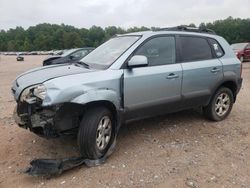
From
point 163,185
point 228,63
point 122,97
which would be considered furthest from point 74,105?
point 228,63

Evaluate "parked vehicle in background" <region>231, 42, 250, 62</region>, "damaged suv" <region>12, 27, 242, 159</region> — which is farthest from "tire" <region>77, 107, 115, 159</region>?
"parked vehicle in background" <region>231, 42, 250, 62</region>

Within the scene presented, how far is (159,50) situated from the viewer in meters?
5.28

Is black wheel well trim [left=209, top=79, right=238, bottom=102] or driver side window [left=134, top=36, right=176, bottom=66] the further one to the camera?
black wheel well trim [left=209, top=79, right=238, bottom=102]

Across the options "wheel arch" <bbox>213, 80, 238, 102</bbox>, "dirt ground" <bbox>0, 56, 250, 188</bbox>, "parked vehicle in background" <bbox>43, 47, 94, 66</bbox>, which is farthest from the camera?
"parked vehicle in background" <bbox>43, 47, 94, 66</bbox>

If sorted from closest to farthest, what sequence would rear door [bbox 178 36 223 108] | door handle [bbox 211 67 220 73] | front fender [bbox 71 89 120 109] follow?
front fender [bbox 71 89 120 109] → rear door [bbox 178 36 223 108] → door handle [bbox 211 67 220 73]

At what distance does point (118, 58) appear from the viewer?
479 cm

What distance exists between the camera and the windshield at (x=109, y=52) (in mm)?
4926

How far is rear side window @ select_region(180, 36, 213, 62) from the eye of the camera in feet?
18.5

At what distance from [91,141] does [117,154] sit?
0.68m

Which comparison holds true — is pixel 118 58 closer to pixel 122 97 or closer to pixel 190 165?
pixel 122 97

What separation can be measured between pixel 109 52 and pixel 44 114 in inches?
67.7

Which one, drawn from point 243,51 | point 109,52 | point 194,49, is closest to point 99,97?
point 109,52

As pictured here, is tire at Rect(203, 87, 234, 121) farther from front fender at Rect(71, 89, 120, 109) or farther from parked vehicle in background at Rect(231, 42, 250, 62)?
parked vehicle in background at Rect(231, 42, 250, 62)

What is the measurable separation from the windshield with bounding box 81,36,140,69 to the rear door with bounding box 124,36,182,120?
26cm
